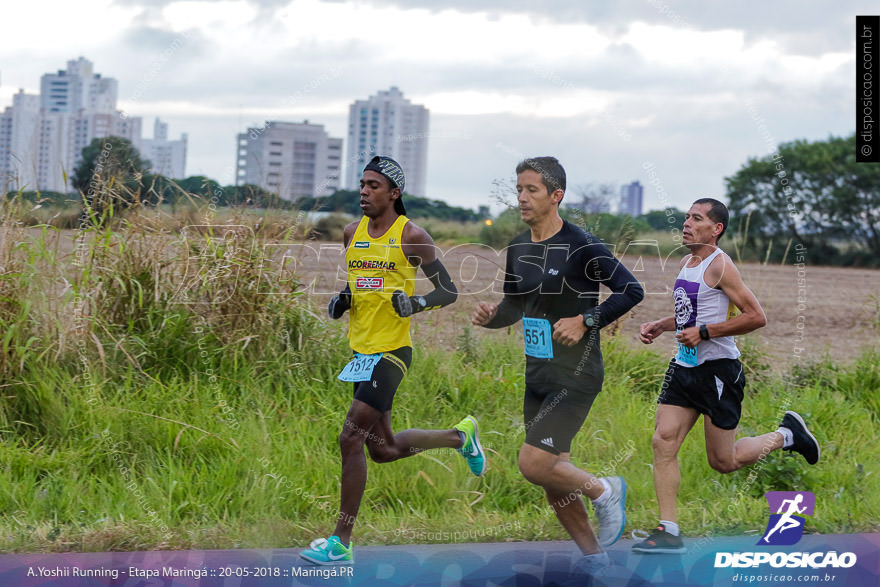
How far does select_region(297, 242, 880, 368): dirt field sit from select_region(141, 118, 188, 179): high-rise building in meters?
1.24

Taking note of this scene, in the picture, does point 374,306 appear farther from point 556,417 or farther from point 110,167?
point 110,167

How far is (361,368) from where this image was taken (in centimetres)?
431

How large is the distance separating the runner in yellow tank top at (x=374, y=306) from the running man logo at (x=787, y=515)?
2284mm

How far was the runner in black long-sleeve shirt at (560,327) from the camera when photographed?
13.1 ft

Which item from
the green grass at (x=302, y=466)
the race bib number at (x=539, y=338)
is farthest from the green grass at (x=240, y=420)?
the race bib number at (x=539, y=338)

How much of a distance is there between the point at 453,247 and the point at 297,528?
3.24 m

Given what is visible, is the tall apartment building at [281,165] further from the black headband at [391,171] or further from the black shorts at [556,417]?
the black shorts at [556,417]

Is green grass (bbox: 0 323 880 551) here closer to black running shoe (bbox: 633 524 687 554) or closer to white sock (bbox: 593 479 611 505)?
black running shoe (bbox: 633 524 687 554)

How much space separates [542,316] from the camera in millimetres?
4074

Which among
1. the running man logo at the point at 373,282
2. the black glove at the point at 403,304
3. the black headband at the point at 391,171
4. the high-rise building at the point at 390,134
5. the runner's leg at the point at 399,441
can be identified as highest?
the high-rise building at the point at 390,134

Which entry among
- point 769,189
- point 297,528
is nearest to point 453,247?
point 297,528

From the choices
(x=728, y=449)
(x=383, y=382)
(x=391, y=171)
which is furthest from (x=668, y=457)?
(x=391, y=171)

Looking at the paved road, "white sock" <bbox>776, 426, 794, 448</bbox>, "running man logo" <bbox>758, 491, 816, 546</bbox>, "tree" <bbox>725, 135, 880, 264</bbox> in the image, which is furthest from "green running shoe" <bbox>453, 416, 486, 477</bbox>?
"tree" <bbox>725, 135, 880, 264</bbox>

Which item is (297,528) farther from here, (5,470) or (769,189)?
(769,189)
